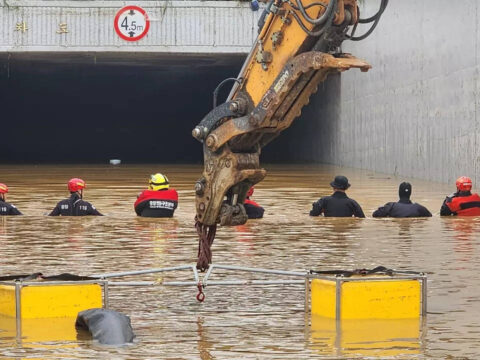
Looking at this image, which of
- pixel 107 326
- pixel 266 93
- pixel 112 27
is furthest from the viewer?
pixel 112 27

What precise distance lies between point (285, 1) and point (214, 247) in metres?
6.58

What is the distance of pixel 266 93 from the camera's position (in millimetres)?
11492

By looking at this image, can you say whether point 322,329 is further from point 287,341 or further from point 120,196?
point 120,196

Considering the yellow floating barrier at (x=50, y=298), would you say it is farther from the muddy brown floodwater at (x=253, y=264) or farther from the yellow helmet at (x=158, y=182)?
the yellow helmet at (x=158, y=182)

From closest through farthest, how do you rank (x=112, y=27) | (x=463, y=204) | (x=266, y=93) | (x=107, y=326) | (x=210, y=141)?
1. (x=107, y=326)
2. (x=266, y=93)
3. (x=210, y=141)
4. (x=463, y=204)
5. (x=112, y=27)

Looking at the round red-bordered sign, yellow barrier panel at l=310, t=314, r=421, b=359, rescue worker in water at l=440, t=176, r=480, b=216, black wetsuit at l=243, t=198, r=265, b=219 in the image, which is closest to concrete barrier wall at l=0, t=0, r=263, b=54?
the round red-bordered sign

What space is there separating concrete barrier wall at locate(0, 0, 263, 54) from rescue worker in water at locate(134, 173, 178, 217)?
64.5 ft

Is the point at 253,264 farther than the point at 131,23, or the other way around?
the point at 131,23

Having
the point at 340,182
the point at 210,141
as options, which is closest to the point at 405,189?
the point at 340,182

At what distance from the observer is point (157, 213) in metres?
22.6

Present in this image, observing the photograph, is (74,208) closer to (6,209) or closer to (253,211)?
(6,209)

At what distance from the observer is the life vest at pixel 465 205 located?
22672 millimetres

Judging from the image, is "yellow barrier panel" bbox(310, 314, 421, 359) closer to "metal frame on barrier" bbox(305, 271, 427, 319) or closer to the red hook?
"metal frame on barrier" bbox(305, 271, 427, 319)

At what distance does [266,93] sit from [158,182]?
11099 millimetres
